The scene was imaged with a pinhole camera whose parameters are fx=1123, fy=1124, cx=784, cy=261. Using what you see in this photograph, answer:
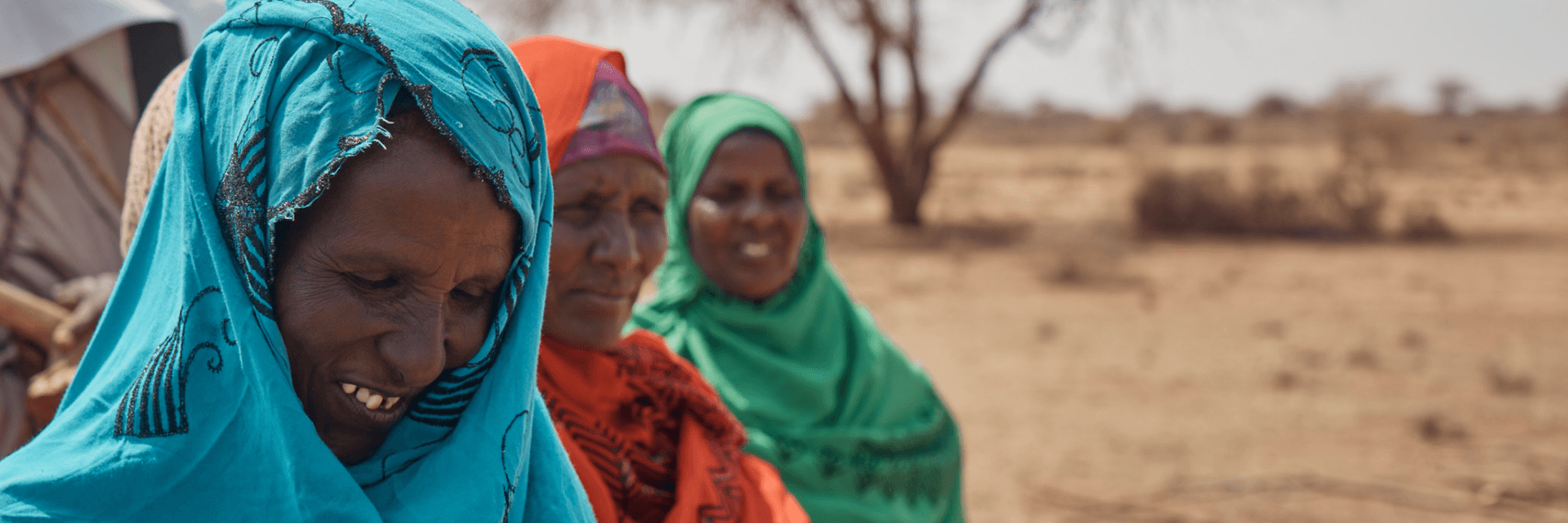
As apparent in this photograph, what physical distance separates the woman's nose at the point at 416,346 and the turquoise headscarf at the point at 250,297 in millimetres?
100

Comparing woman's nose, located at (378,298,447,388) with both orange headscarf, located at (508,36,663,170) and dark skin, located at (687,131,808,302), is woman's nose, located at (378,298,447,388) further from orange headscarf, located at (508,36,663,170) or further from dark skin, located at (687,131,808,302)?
dark skin, located at (687,131,808,302)

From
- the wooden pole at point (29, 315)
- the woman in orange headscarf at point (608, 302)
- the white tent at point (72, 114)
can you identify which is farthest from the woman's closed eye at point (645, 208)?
the white tent at point (72, 114)

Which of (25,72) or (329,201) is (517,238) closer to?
(329,201)

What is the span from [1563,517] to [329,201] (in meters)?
6.12

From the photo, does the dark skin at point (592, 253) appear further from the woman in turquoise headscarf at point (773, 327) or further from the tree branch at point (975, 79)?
the tree branch at point (975, 79)

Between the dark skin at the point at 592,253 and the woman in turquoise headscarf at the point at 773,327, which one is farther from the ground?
the dark skin at the point at 592,253

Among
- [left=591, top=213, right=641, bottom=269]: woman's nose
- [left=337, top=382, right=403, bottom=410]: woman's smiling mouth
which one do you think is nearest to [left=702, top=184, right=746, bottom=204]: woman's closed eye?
[left=591, top=213, right=641, bottom=269]: woman's nose

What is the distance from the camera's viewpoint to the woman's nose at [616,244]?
194cm

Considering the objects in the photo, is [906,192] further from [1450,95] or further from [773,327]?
[1450,95]

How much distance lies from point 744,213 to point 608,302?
2.83ft

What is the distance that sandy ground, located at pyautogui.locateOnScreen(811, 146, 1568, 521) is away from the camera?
590 centimetres

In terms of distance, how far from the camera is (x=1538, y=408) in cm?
735

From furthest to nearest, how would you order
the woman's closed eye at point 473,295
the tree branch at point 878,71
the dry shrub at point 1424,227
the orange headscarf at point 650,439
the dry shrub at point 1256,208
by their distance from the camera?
the dry shrub at point 1256,208 < the tree branch at point 878,71 < the dry shrub at point 1424,227 < the orange headscarf at point 650,439 < the woman's closed eye at point 473,295

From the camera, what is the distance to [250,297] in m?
1.18
